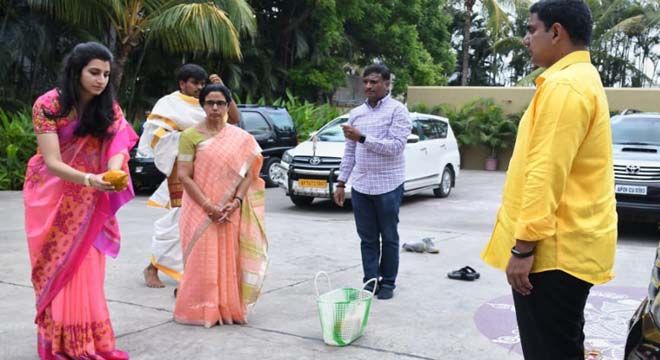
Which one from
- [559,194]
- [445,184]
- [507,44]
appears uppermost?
[507,44]

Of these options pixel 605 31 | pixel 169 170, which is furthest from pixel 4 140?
pixel 605 31

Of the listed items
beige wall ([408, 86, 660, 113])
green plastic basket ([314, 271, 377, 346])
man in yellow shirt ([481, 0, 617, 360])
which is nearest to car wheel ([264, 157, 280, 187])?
beige wall ([408, 86, 660, 113])

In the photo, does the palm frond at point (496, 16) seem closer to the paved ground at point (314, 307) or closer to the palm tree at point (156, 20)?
the palm tree at point (156, 20)

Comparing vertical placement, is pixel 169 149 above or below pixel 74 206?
above

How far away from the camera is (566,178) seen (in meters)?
2.58

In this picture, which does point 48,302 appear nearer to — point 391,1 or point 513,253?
point 513,253

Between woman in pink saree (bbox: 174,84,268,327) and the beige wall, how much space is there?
16.8m

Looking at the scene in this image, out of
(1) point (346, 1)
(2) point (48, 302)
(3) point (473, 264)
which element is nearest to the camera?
(2) point (48, 302)

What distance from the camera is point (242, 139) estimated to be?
5070 mm

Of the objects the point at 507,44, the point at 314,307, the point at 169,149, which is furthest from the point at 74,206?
the point at 507,44

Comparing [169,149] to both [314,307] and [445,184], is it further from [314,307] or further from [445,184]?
[445,184]

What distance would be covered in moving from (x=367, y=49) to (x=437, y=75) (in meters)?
2.96

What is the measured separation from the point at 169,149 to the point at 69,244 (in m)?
1.66

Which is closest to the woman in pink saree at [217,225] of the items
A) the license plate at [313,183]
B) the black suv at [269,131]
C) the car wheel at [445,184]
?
the license plate at [313,183]
